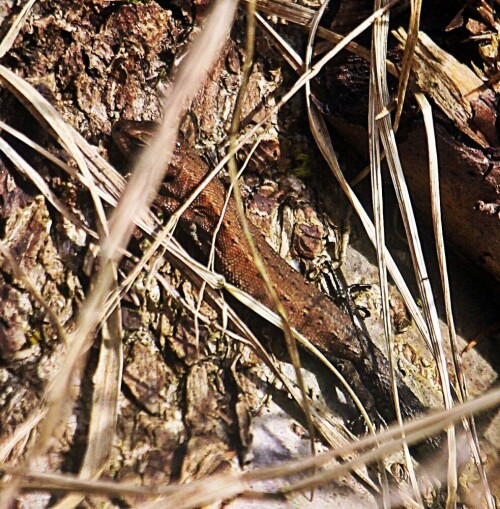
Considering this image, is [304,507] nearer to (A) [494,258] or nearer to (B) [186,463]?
(B) [186,463]

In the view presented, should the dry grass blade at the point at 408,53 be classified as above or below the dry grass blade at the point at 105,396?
above

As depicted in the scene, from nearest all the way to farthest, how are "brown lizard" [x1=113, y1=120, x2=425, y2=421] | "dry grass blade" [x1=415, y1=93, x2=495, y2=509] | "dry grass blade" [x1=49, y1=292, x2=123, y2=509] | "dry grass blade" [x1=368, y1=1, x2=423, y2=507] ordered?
"dry grass blade" [x1=49, y1=292, x2=123, y2=509] → "dry grass blade" [x1=415, y1=93, x2=495, y2=509] → "dry grass blade" [x1=368, y1=1, x2=423, y2=507] → "brown lizard" [x1=113, y1=120, x2=425, y2=421]

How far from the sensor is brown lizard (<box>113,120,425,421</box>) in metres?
3.49

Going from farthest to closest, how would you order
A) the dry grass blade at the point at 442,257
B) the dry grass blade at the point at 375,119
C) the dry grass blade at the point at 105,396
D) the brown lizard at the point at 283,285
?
1. the brown lizard at the point at 283,285
2. the dry grass blade at the point at 375,119
3. the dry grass blade at the point at 442,257
4. the dry grass blade at the point at 105,396

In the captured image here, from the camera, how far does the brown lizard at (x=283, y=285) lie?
3488 mm

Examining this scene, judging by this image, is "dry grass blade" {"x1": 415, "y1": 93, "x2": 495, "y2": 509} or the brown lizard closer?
"dry grass blade" {"x1": 415, "y1": 93, "x2": 495, "y2": 509}

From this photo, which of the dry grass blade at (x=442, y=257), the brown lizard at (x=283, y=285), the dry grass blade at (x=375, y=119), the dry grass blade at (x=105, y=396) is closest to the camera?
the dry grass blade at (x=105, y=396)

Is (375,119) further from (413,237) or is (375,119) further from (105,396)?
(105,396)

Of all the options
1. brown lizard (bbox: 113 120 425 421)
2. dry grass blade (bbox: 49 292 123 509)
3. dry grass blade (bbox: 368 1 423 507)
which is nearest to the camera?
dry grass blade (bbox: 49 292 123 509)

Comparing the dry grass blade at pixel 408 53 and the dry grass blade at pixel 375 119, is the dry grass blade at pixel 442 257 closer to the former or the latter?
the dry grass blade at pixel 408 53

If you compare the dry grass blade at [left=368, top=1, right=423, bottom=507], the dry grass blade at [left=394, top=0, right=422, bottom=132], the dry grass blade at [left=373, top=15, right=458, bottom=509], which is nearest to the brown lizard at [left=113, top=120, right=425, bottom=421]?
the dry grass blade at [left=368, top=1, right=423, bottom=507]

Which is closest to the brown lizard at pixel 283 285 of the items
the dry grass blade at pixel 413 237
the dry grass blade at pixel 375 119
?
the dry grass blade at pixel 375 119

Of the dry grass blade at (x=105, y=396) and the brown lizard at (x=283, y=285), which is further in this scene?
the brown lizard at (x=283, y=285)

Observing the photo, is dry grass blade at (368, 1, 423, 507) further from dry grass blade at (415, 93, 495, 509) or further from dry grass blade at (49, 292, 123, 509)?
dry grass blade at (49, 292, 123, 509)
